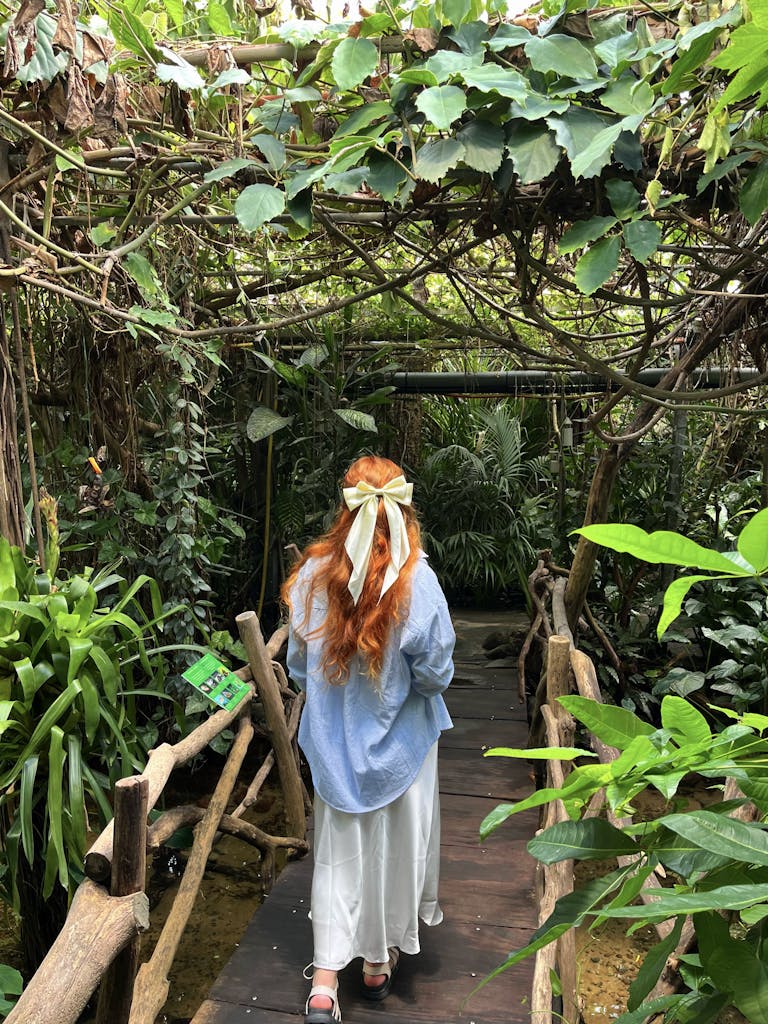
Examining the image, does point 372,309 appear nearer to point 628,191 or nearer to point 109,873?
point 628,191

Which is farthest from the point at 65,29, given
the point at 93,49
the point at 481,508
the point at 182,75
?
the point at 481,508

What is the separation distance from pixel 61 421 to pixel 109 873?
2.29 m

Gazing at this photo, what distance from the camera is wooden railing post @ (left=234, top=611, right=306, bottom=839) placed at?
276cm

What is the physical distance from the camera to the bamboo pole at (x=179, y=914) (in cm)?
196

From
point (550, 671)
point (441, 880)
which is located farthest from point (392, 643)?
point (441, 880)

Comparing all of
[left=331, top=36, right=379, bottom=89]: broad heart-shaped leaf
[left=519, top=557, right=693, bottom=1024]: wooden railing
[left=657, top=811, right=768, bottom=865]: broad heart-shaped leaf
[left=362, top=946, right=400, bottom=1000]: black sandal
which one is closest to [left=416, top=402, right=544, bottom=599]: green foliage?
[left=519, top=557, right=693, bottom=1024]: wooden railing

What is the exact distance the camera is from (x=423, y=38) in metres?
1.75

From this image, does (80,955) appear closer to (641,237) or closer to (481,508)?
(641,237)

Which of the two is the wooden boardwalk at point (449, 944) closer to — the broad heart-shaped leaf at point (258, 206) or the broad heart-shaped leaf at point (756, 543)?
the broad heart-shaped leaf at point (756, 543)

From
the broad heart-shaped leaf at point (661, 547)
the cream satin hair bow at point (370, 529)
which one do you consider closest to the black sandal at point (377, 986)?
the cream satin hair bow at point (370, 529)

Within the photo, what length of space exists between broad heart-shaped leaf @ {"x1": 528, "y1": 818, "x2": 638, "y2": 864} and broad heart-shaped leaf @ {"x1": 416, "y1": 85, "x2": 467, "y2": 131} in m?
1.33

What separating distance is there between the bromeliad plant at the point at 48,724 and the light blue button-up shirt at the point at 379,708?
1.91ft

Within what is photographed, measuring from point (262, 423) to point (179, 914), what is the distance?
2595mm

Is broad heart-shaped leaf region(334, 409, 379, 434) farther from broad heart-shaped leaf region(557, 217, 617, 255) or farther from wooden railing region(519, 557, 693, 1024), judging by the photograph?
broad heart-shaped leaf region(557, 217, 617, 255)
